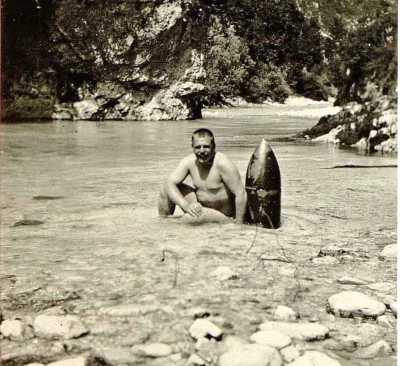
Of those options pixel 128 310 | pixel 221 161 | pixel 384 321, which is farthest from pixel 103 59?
pixel 384 321

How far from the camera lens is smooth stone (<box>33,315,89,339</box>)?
2.28m

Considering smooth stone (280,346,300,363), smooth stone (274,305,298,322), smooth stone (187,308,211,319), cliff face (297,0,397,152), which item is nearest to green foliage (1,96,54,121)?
cliff face (297,0,397,152)

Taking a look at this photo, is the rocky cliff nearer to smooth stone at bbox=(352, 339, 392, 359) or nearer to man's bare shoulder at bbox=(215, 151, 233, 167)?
man's bare shoulder at bbox=(215, 151, 233, 167)

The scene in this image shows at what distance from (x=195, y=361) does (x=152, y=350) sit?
0.61 ft

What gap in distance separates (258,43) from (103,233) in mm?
22270

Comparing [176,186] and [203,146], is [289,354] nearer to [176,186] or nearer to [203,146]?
[203,146]

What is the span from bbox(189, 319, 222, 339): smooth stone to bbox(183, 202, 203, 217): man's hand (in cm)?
170

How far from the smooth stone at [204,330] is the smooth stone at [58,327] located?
0.44 meters

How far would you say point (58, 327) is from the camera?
2.32m

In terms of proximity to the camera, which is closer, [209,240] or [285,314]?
[285,314]

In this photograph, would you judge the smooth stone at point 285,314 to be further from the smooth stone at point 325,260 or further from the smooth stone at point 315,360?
the smooth stone at point 325,260

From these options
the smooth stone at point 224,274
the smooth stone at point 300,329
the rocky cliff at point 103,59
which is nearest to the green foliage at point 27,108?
the rocky cliff at point 103,59

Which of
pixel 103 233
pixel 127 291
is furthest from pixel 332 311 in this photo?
pixel 103 233

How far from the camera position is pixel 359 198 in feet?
17.1
